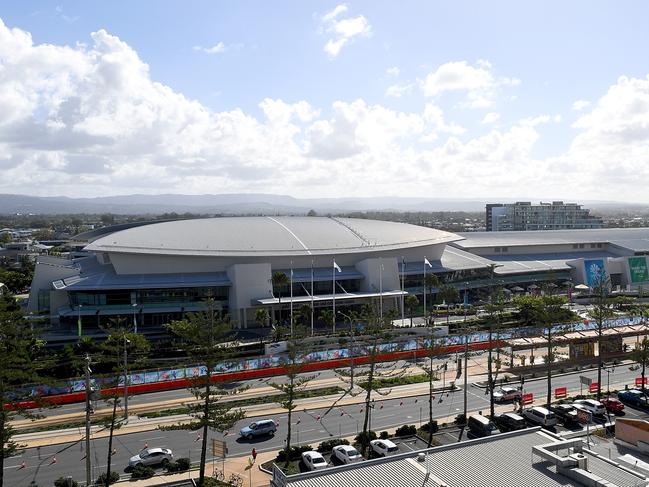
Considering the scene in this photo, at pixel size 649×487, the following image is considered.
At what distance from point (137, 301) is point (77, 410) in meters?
26.4

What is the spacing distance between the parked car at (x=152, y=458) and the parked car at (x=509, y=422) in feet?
72.5

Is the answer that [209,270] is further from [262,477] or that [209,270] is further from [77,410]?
[262,477]

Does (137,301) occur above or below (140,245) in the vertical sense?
below

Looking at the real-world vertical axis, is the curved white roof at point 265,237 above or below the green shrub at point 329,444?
above

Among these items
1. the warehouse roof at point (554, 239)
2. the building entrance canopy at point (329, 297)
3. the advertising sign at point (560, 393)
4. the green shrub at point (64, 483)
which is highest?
the warehouse roof at point (554, 239)

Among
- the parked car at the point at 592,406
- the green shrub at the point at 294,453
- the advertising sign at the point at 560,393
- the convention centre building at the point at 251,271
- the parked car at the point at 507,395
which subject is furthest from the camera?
the convention centre building at the point at 251,271

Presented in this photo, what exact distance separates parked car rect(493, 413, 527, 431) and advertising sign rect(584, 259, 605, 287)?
68.3m

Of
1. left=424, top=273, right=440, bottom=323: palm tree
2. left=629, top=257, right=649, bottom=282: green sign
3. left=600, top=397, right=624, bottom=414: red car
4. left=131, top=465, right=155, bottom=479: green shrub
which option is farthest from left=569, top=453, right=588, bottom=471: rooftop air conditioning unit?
left=629, top=257, right=649, bottom=282: green sign

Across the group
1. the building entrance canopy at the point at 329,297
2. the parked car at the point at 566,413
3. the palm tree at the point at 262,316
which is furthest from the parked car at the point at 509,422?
the building entrance canopy at the point at 329,297

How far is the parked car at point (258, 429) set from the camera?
36.5m

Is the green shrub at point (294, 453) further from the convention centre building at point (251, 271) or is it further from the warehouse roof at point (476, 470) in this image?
the convention centre building at point (251, 271)

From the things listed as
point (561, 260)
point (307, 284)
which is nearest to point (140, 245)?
point (307, 284)

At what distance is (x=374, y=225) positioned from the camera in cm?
9412

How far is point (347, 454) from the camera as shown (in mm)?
31641
